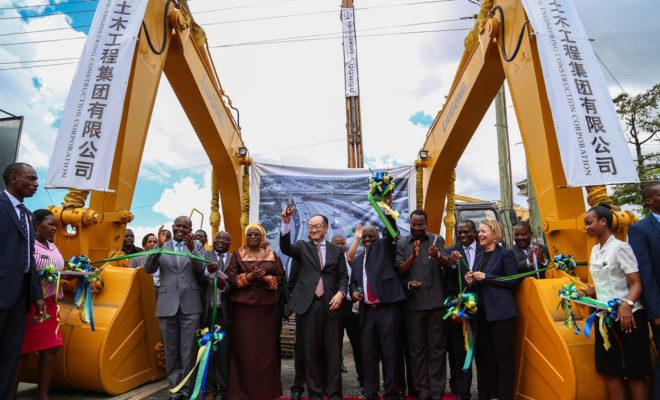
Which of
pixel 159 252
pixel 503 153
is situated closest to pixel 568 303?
pixel 159 252

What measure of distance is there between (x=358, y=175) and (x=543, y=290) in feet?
16.4

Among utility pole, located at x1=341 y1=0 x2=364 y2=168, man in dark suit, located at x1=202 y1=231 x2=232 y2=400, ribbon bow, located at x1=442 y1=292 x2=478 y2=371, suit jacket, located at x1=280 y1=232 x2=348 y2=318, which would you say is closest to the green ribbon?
man in dark suit, located at x1=202 y1=231 x2=232 y2=400

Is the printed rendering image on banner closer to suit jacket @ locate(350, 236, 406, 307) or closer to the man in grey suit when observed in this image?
suit jacket @ locate(350, 236, 406, 307)

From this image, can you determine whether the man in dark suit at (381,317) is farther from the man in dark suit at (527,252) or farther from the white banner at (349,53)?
the white banner at (349,53)

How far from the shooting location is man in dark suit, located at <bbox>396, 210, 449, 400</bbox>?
13.2 feet

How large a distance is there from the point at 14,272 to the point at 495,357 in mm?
3716

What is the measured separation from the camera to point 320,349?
4180mm

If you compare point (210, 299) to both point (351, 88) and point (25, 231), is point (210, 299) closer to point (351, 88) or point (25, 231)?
point (25, 231)

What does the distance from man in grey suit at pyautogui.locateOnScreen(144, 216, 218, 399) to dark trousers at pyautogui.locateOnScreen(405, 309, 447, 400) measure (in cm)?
183

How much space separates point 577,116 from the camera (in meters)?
3.88

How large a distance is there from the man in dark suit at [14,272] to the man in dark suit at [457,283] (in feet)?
10.9

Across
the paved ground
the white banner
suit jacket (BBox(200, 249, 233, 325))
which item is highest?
the white banner

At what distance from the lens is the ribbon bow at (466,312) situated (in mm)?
3886

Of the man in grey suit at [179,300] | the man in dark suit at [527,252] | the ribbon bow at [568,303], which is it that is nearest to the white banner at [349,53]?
the man in dark suit at [527,252]
